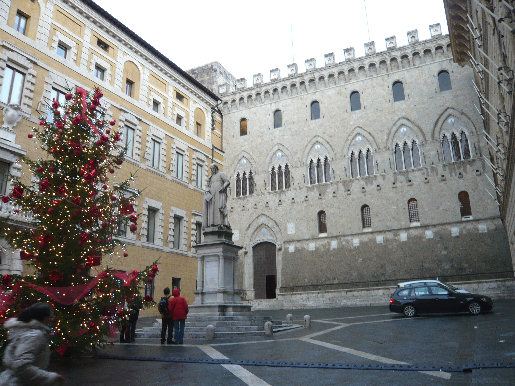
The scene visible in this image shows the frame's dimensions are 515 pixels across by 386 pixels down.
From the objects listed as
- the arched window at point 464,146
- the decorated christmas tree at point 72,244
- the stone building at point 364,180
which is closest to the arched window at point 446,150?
the stone building at point 364,180

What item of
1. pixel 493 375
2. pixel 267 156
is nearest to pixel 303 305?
pixel 267 156

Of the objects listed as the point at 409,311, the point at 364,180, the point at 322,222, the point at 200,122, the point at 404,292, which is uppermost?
the point at 200,122

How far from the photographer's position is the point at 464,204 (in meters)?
26.0

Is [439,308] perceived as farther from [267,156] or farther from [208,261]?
[267,156]

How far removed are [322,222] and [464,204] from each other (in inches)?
364

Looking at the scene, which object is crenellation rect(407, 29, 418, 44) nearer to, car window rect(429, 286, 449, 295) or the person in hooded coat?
car window rect(429, 286, 449, 295)

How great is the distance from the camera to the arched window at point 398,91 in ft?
96.5

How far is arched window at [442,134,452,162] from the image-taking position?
88.7ft

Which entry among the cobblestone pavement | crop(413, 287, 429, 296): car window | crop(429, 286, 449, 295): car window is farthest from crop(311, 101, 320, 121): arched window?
the cobblestone pavement

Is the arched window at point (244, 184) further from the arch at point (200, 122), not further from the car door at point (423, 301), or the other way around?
the car door at point (423, 301)

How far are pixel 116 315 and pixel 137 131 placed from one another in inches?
660

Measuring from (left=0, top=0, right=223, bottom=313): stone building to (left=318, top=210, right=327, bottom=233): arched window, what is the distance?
28.2 feet

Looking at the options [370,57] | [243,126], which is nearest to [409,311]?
[370,57]

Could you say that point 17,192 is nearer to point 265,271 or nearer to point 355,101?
point 265,271
